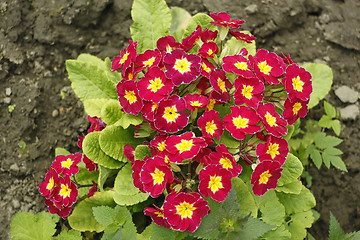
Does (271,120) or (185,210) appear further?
(271,120)

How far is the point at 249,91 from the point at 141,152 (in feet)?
2.80

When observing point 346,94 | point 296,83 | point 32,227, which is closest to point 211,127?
point 296,83

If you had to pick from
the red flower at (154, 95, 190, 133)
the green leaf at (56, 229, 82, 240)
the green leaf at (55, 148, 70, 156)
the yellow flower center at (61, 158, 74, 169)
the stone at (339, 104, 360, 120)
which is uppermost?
the red flower at (154, 95, 190, 133)

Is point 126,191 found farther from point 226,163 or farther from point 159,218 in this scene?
point 226,163

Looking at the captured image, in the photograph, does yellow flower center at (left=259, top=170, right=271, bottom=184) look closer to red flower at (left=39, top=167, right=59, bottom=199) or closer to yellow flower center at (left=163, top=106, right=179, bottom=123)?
yellow flower center at (left=163, top=106, right=179, bottom=123)

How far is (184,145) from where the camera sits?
7.55 feet

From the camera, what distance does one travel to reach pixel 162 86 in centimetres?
245

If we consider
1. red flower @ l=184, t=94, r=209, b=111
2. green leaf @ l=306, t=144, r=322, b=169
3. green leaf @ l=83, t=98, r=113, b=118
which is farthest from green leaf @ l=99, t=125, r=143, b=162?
green leaf @ l=306, t=144, r=322, b=169

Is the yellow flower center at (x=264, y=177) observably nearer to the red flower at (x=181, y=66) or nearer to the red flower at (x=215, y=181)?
the red flower at (x=215, y=181)

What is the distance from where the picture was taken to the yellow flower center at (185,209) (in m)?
2.26

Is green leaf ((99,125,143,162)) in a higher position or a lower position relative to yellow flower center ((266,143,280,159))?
lower

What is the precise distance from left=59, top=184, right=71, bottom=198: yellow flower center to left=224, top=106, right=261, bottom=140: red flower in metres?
1.18

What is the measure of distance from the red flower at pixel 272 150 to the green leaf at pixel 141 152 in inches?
31.1

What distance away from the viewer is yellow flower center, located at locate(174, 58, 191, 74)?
95.1 inches
